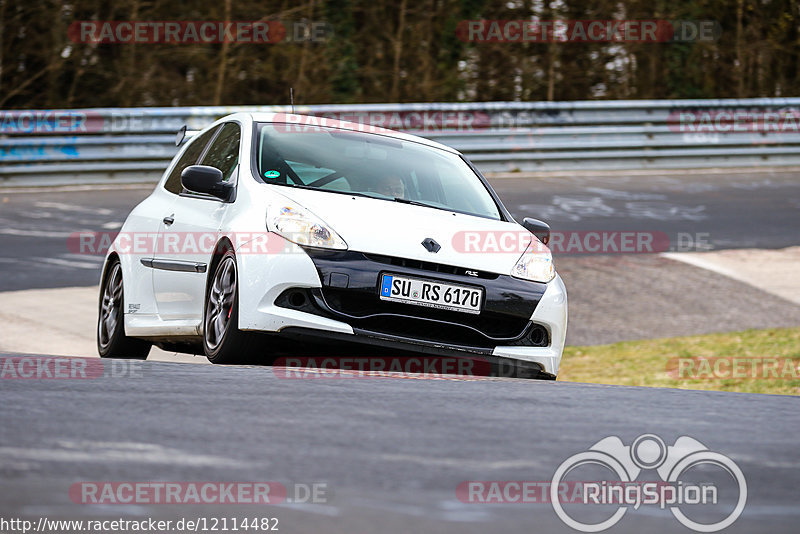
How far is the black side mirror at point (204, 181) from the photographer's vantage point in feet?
20.6

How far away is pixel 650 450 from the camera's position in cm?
355

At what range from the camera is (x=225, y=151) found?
23.0 ft

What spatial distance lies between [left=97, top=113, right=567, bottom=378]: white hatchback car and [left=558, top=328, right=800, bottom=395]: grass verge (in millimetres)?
2273

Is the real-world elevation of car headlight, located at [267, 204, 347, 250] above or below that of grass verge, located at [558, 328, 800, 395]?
above

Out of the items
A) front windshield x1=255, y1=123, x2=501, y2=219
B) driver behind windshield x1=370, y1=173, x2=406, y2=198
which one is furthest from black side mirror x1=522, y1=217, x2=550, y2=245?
driver behind windshield x1=370, y1=173, x2=406, y2=198

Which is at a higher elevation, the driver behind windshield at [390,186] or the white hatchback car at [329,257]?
the driver behind windshield at [390,186]

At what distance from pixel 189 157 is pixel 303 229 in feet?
6.84
